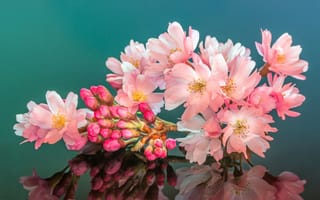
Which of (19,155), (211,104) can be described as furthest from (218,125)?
(19,155)

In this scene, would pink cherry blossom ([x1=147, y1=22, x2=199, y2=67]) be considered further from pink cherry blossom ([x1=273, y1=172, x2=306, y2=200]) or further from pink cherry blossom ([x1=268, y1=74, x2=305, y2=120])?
pink cherry blossom ([x1=273, y1=172, x2=306, y2=200])

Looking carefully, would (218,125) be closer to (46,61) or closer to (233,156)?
(233,156)

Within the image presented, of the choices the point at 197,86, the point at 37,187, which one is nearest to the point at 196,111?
the point at 197,86

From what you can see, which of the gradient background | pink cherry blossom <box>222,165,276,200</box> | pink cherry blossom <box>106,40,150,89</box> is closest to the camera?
pink cherry blossom <box>222,165,276,200</box>

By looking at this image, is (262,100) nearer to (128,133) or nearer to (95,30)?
(128,133)

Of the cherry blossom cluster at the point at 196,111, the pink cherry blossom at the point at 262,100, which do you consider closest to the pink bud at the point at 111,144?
the cherry blossom cluster at the point at 196,111

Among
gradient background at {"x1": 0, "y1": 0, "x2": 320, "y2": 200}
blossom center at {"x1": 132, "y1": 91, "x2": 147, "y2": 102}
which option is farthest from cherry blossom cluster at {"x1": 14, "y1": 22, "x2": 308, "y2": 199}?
gradient background at {"x1": 0, "y1": 0, "x2": 320, "y2": 200}
